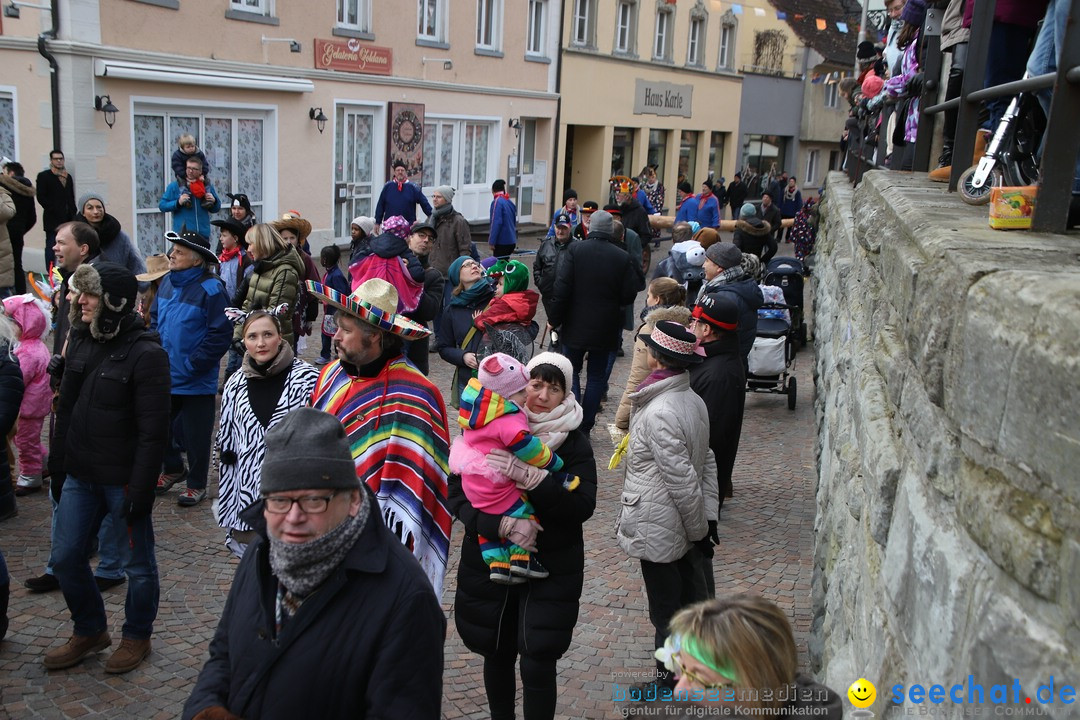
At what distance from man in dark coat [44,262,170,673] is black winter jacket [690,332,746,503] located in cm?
285

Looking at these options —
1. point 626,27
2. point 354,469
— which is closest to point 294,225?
point 354,469

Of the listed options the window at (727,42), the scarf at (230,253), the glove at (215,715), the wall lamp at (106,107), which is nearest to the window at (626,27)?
the window at (727,42)

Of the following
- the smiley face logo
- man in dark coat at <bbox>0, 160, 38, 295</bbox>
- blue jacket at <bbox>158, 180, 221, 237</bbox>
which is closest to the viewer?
the smiley face logo

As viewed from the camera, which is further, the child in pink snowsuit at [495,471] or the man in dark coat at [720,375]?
the man in dark coat at [720,375]

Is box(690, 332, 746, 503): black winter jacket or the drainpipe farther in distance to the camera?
the drainpipe

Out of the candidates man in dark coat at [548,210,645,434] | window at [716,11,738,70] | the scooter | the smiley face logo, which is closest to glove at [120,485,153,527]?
the smiley face logo

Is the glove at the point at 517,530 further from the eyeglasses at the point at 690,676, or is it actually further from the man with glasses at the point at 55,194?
the man with glasses at the point at 55,194

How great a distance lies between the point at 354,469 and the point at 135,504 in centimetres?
239

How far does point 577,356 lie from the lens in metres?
9.15

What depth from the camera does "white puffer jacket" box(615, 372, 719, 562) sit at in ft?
15.4

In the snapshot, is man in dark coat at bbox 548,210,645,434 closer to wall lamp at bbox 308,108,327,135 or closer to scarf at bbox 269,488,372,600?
scarf at bbox 269,488,372,600

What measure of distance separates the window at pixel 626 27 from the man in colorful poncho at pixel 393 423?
27299mm

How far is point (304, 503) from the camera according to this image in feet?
9.09

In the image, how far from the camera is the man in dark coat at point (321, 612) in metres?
2.65
